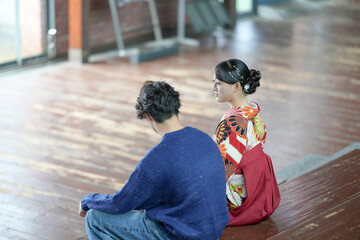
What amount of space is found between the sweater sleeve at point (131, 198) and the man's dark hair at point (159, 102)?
201 millimetres

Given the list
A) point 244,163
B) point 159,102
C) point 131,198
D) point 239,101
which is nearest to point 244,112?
point 239,101

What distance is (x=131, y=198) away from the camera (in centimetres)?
245

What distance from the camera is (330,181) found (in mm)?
3539

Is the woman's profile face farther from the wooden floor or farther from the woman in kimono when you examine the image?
the wooden floor

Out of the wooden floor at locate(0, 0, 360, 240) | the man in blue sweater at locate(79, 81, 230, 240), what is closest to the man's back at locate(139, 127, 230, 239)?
the man in blue sweater at locate(79, 81, 230, 240)

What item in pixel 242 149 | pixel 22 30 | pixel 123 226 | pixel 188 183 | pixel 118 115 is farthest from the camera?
pixel 22 30

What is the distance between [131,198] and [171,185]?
0.17m

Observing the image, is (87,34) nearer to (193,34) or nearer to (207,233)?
(193,34)

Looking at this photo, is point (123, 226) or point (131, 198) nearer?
point (131, 198)

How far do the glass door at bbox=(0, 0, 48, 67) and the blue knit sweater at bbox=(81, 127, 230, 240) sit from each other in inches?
184

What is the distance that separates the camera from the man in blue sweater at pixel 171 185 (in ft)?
7.82

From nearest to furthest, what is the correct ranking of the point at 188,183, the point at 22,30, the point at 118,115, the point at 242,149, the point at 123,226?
the point at 188,183 → the point at 123,226 → the point at 242,149 → the point at 118,115 → the point at 22,30

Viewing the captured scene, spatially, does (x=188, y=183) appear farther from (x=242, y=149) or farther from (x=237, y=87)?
(x=237, y=87)

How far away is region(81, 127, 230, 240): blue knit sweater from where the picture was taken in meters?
2.38
